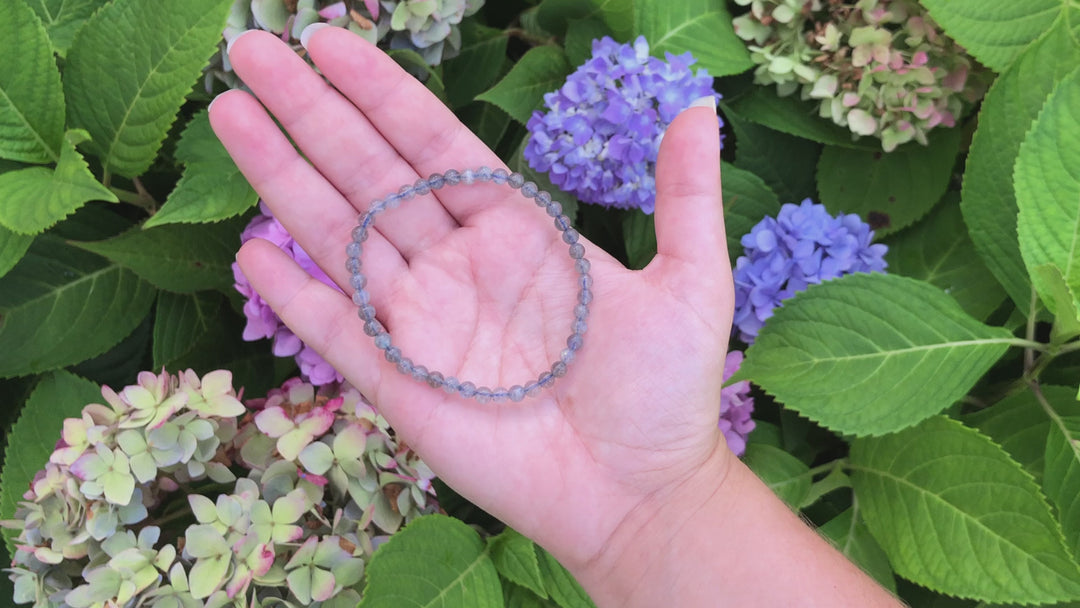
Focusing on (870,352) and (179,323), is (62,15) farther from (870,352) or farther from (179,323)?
(870,352)

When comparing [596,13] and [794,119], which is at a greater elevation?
[596,13]

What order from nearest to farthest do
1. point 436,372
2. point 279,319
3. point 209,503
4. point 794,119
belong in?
point 209,503 → point 436,372 → point 279,319 → point 794,119

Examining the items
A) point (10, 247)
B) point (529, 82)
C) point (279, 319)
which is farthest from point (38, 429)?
point (529, 82)

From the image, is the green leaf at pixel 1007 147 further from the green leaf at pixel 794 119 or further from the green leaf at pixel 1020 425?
the green leaf at pixel 794 119

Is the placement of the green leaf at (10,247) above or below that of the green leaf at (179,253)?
above

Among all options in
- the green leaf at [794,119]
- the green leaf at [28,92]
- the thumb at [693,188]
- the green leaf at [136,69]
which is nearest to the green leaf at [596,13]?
the green leaf at [794,119]
